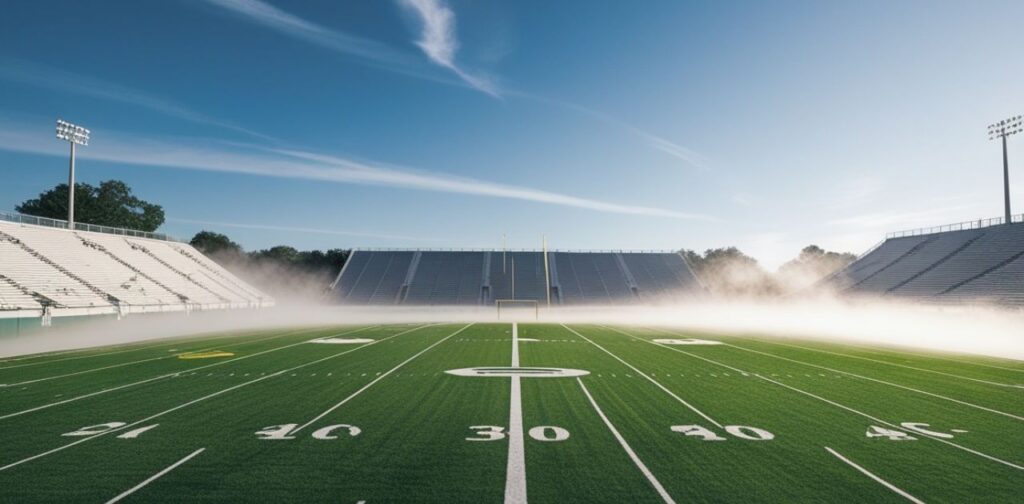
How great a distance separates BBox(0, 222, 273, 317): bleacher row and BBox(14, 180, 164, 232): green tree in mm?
24755

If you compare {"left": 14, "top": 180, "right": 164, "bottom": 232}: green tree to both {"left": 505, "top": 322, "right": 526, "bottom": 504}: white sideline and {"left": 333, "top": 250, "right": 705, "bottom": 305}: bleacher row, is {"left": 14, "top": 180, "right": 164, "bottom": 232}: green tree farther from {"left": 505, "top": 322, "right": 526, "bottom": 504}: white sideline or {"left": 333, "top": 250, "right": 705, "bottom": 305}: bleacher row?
{"left": 505, "top": 322, "right": 526, "bottom": 504}: white sideline

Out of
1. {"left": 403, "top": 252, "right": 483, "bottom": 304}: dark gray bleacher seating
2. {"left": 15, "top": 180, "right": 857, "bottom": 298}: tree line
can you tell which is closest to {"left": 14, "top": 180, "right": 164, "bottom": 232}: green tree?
{"left": 15, "top": 180, "right": 857, "bottom": 298}: tree line

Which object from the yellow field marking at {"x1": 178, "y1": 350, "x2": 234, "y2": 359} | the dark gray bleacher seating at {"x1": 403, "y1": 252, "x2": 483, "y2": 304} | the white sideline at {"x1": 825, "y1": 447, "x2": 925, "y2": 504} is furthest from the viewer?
the dark gray bleacher seating at {"x1": 403, "y1": 252, "x2": 483, "y2": 304}

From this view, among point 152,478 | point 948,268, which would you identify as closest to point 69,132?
point 152,478

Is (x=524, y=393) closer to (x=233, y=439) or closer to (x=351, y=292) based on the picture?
(x=233, y=439)

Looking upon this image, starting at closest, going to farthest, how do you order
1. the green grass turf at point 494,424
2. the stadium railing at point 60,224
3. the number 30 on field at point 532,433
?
the green grass turf at point 494,424, the number 30 on field at point 532,433, the stadium railing at point 60,224

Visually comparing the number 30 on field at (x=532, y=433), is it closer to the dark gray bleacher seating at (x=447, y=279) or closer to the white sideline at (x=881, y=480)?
the white sideline at (x=881, y=480)

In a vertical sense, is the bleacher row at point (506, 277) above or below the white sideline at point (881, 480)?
above

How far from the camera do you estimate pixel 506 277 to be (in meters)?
60.6

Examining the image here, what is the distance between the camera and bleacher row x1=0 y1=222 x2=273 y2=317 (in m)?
27.1

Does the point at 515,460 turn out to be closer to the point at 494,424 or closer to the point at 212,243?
the point at 494,424

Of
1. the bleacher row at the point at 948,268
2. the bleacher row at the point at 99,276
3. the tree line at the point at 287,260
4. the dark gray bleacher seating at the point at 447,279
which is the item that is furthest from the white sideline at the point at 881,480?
the tree line at the point at 287,260

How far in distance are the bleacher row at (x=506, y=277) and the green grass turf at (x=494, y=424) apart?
41.4m

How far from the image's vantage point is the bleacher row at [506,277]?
57.4 meters
